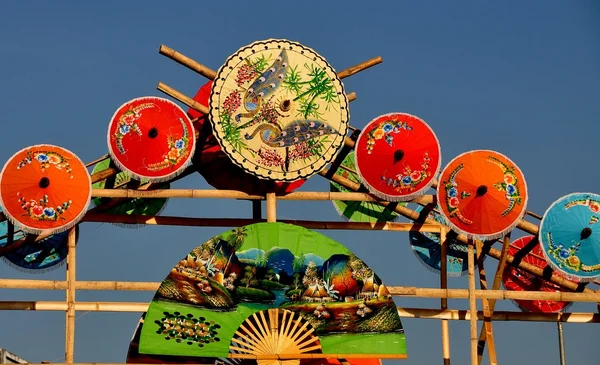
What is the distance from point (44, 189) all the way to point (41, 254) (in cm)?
329

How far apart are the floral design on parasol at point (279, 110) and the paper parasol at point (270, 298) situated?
201 cm

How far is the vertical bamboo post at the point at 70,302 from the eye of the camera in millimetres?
34938

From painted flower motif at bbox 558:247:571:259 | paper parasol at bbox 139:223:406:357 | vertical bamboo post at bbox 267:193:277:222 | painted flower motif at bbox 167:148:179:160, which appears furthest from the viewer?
painted flower motif at bbox 558:247:571:259

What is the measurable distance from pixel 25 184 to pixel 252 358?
6.41 meters

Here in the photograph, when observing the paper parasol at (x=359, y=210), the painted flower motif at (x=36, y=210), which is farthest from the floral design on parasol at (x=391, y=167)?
the painted flower motif at (x=36, y=210)

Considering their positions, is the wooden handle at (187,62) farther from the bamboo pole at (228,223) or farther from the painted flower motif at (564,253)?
the painted flower motif at (564,253)

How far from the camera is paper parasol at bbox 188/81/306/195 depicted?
36.9 m

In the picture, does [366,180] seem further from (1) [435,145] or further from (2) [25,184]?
(2) [25,184]

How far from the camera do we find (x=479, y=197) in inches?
1452

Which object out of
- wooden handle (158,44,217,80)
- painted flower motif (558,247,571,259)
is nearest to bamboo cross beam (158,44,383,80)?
wooden handle (158,44,217,80)

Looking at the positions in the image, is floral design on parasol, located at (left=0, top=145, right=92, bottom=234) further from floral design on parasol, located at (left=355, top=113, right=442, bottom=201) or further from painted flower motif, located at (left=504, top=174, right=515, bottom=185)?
painted flower motif, located at (left=504, top=174, right=515, bottom=185)

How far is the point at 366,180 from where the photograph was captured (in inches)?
1448

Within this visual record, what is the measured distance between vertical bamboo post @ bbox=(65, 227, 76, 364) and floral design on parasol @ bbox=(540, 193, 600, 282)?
10873 mm

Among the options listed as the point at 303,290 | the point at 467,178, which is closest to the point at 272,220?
the point at 303,290
